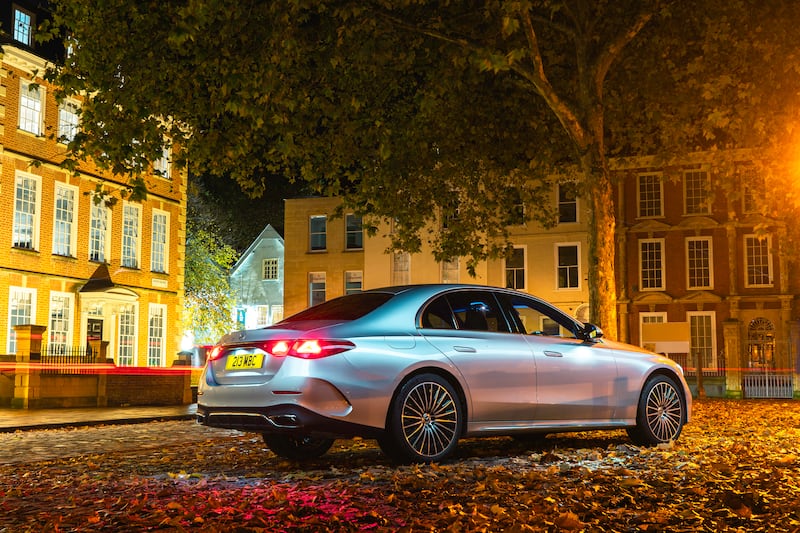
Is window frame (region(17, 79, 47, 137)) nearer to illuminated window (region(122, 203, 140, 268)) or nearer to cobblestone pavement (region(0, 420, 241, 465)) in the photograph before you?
illuminated window (region(122, 203, 140, 268))

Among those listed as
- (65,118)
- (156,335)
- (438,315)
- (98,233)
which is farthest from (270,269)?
(438,315)

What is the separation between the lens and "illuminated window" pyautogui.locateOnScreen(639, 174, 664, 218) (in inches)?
1735

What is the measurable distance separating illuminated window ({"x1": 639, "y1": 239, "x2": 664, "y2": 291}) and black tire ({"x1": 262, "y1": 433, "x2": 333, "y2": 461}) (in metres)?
36.9

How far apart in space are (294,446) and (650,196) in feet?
125

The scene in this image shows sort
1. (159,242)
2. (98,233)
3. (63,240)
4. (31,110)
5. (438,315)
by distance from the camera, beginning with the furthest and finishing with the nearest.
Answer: (159,242) → (98,233) → (63,240) → (31,110) → (438,315)

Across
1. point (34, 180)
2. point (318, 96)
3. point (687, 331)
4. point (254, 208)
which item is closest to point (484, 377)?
point (318, 96)

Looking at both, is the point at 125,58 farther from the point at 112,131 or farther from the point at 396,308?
the point at 396,308

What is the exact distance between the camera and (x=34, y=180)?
31.0m

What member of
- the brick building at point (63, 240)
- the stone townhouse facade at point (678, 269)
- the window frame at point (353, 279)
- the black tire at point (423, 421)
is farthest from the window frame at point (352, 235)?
the black tire at point (423, 421)

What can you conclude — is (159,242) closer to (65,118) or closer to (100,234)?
(100,234)

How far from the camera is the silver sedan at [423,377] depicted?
7371 millimetres

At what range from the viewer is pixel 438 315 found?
835 cm

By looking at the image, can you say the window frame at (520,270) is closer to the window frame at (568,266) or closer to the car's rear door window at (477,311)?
the window frame at (568,266)

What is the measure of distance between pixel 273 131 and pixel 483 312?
29.6 ft
